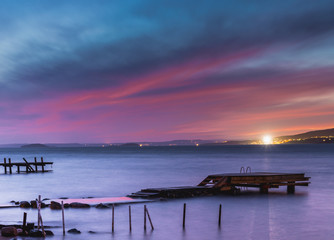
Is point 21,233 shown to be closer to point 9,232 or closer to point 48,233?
point 9,232

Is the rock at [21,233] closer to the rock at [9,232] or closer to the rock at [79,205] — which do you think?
the rock at [9,232]

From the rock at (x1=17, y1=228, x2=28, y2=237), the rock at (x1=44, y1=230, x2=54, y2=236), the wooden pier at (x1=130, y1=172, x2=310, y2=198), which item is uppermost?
the wooden pier at (x1=130, y1=172, x2=310, y2=198)

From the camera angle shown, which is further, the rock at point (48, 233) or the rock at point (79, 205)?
the rock at point (79, 205)

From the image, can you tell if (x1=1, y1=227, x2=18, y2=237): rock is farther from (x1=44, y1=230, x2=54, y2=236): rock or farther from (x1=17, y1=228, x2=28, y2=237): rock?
(x1=44, y1=230, x2=54, y2=236): rock

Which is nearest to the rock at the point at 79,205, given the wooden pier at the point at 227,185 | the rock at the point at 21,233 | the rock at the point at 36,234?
the wooden pier at the point at 227,185

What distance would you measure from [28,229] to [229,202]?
17.7 metres

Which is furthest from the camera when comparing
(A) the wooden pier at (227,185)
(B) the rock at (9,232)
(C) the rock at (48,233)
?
(A) the wooden pier at (227,185)

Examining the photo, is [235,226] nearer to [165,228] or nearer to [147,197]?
[165,228]

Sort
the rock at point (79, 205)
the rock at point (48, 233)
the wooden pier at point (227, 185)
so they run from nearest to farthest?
the rock at point (48, 233), the rock at point (79, 205), the wooden pier at point (227, 185)

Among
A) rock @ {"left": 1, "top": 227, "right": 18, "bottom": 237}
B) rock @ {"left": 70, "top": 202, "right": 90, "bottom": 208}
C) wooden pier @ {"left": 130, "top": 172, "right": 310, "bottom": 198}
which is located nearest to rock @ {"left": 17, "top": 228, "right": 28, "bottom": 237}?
rock @ {"left": 1, "top": 227, "right": 18, "bottom": 237}

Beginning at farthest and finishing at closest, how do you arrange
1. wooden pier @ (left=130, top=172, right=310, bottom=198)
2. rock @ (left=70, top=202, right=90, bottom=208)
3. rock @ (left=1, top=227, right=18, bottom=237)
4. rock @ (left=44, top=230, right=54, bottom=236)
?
wooden pier @ (left=130, top=172, right=310, bottom=198) → rock @ (left=70, top=202, right=90, bottom=208) → rock @ (left=44, top=230, right=54, bottom=236) → rock @ (left=1, top=227, right=18, bottom=237)

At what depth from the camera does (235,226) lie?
2733 cm

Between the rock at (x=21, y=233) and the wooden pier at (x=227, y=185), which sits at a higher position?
the wooden pier at (x=227, y=185)

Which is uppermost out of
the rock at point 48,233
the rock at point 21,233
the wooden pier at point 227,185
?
the wooden pier at point 227,185
